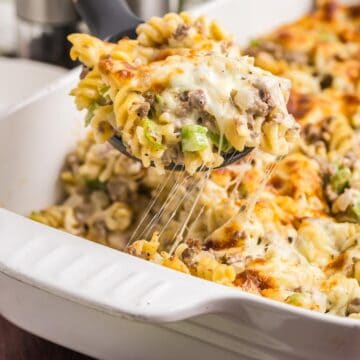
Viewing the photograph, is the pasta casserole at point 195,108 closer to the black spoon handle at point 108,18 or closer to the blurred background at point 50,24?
the black spoon handle at point 108,18

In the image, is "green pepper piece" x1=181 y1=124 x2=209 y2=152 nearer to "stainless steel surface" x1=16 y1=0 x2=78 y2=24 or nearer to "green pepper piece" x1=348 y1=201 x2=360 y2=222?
"green pepper piece" x1=348 y1=201 x2=360 y2=222

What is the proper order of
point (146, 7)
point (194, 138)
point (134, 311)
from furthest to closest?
point (146, 7), point (194, 138), point (134, 311)

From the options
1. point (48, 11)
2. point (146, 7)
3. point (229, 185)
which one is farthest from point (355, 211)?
point (48, 11)

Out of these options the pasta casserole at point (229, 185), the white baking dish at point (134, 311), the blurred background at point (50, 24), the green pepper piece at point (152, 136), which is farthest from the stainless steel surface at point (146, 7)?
the white baking dish at point (134, 311)

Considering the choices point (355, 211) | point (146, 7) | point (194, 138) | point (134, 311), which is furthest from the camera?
point (146, 7)

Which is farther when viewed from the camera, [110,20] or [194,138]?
[110,20]

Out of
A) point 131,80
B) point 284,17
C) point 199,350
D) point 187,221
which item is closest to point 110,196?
point 187,221

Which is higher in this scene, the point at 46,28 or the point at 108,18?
the point at 108,18

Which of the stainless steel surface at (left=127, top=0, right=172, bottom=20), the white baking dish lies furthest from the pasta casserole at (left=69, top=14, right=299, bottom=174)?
the stainless steel surface at (left=127, top=0, right=172, bottom=20)

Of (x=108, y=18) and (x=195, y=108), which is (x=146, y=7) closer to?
(x=108, y=18)
